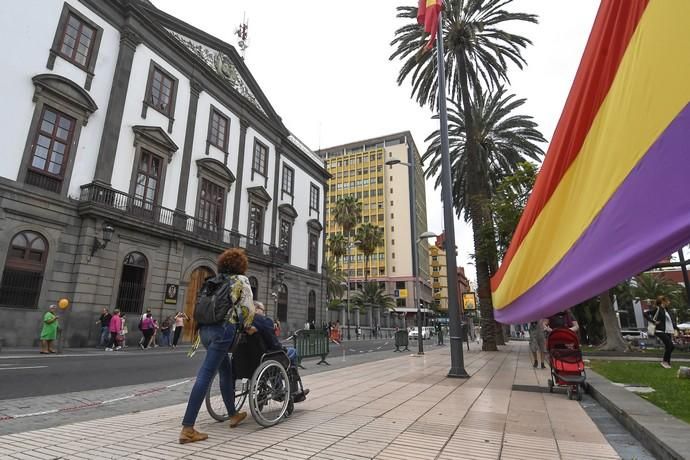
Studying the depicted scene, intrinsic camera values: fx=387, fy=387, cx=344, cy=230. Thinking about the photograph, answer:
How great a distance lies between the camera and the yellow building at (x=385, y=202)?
91.2 meters

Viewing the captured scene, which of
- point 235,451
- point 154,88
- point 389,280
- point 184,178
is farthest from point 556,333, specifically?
point 389,280

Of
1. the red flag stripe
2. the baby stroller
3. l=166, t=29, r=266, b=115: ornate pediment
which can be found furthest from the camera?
l=166, t=29, r=266, b=115: ornate pediment

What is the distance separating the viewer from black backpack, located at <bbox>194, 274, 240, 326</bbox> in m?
4.06

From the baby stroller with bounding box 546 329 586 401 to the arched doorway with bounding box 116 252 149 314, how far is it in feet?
64.1

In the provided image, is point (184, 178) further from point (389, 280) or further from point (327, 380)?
point (389, 280)

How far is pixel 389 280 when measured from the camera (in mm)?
90875

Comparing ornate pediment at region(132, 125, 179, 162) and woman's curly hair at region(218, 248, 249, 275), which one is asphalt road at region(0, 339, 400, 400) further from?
ornate pediment at region(132, 125, 179, 162)

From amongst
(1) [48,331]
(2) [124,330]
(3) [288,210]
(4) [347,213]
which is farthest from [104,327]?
(4) [347,213]

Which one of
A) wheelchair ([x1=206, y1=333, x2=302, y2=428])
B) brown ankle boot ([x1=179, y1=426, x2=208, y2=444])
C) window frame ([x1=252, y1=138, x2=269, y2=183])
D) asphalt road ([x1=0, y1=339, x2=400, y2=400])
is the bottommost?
asphalt road ([x1=0, y1=339, x2=400, y2=400])

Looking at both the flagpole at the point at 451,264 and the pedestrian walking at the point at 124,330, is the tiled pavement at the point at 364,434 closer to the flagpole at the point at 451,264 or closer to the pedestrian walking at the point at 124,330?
the flagpole at the point at 451,264

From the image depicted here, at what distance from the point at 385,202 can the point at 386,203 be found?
1.16 ft

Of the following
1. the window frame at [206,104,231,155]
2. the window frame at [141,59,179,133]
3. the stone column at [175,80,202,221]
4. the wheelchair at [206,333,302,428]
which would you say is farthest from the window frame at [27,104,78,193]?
the wheelchair at [206,333,302,428]

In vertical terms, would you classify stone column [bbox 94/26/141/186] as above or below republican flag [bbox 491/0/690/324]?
above

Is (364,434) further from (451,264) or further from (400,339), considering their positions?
(400,339)
